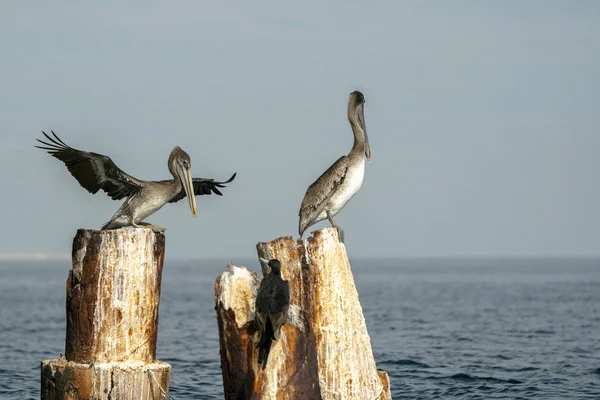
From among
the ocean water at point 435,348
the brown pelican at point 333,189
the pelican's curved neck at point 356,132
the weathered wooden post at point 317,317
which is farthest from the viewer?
the ocean water at point 435,348

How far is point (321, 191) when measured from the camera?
1326 centimetres

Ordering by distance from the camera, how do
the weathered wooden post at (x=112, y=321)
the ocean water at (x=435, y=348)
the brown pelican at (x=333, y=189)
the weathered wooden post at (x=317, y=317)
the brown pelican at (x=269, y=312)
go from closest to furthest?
the brown pelican at (x=269, y=312) < the weathered wooden post at (x=317, y=317) < the weathered wooden post at (x=112, y=321) < the brown pelican at (x=333, y=189) < the ocean water at (x=435, y=348)

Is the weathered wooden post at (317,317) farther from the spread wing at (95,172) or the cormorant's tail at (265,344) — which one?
the spread wing at (95,172)

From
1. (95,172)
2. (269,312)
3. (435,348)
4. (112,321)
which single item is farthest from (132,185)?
(435,348)

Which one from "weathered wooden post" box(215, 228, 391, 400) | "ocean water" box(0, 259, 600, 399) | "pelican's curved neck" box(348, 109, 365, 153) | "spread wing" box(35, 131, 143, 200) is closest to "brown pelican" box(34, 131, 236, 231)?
"spread wing" box(35, 131, 143, 200)

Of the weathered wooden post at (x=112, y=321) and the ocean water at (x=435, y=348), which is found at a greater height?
the weathered wooden post at (x=112, y=321)

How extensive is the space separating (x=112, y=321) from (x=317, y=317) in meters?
1.95

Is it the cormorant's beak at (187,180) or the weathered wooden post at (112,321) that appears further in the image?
the cormorant's beak at (187,180)

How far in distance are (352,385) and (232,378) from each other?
1345mm

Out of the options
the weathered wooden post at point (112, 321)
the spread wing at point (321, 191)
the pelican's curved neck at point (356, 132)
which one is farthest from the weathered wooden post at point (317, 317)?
the pelican's curved neck at point (356, 132)

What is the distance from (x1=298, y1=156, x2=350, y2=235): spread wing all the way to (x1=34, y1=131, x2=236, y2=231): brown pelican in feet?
5.93

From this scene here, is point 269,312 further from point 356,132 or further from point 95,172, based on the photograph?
point 356,132

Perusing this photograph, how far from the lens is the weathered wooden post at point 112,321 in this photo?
968 cm

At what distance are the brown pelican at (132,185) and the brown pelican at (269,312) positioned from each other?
2664 millimetres
